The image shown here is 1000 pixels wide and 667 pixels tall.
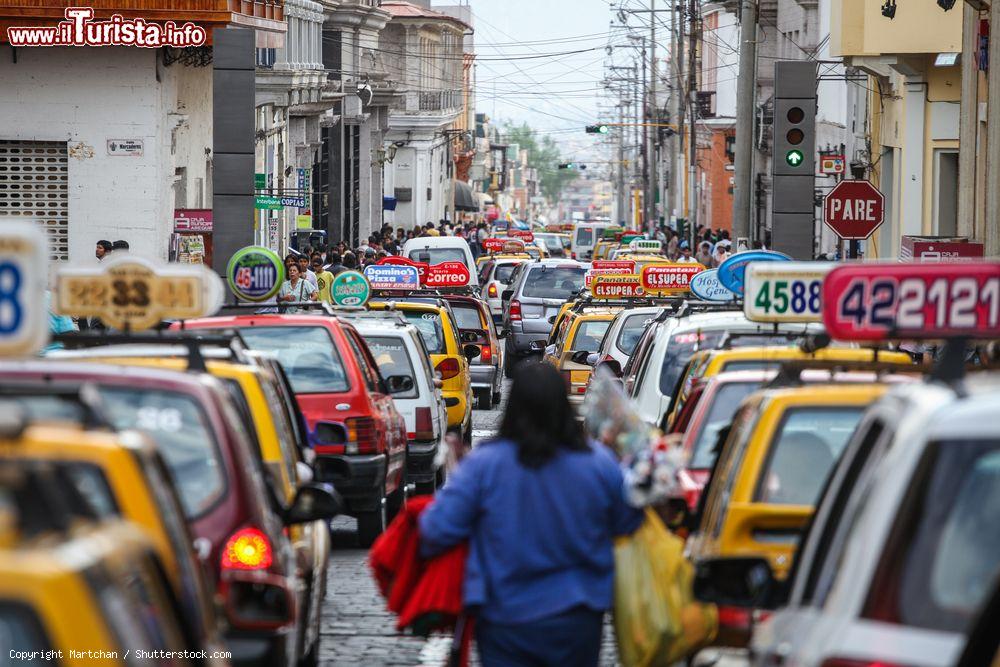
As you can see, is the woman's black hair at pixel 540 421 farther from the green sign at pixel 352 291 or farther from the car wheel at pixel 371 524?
the green sign at pixel 352 291

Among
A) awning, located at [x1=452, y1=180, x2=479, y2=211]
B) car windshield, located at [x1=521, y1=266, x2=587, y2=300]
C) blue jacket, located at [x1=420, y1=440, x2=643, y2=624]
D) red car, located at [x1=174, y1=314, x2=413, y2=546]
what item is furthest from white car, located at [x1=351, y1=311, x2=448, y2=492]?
awning, located at [x1=452, y1=180, x2=479, y2=211]

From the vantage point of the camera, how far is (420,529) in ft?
20.0

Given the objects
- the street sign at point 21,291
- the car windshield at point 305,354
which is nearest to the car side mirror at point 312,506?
the street sign at point 21,291

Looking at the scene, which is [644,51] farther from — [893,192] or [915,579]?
[915,579]

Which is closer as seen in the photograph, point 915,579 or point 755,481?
point 915,579

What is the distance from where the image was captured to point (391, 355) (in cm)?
1611

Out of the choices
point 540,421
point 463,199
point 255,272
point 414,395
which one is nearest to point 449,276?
point 255,272

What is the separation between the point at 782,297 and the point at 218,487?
5006 mm

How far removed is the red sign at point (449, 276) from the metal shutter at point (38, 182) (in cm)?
617

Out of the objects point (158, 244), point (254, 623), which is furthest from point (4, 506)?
point (158, 244)

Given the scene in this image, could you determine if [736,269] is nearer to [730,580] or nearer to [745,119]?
[745,119]

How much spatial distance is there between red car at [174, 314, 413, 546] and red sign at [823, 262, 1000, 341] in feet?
22.8

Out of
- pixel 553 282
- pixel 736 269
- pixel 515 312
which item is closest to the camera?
pixel 736 269

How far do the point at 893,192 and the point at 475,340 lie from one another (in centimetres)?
983
